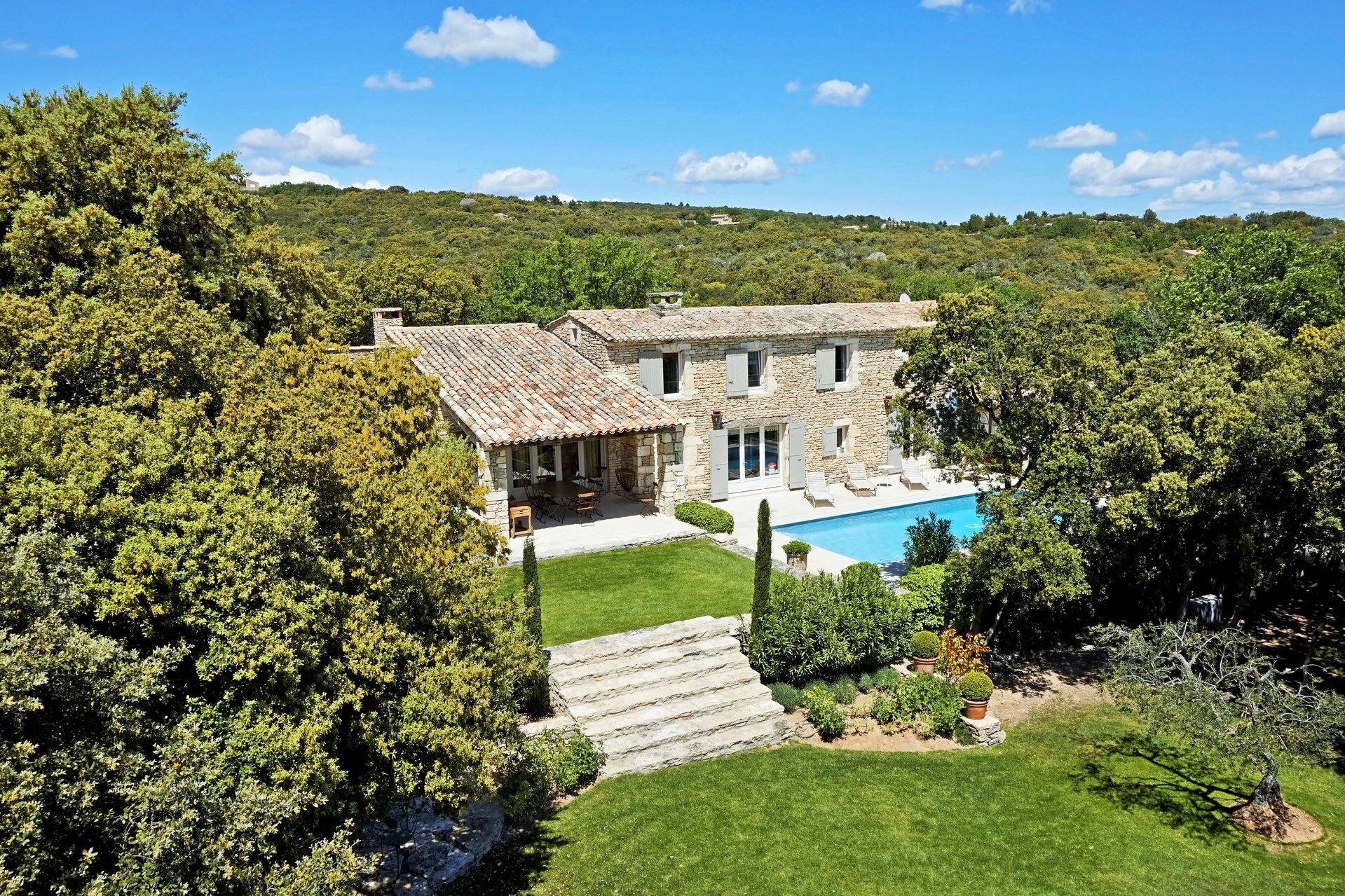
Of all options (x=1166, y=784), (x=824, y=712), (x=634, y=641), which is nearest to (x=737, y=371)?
(x=634, y=641)

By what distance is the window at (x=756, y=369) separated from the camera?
91.0 feet

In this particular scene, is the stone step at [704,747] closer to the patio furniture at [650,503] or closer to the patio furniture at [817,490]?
the patio furniture at [650,503]

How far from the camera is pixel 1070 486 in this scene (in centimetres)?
1564

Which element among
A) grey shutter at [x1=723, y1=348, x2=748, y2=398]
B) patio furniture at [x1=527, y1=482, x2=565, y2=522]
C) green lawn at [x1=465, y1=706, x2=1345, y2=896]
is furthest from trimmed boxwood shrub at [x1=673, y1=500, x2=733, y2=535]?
green lawn at [x1=465, y1=706, x2=1345, y2=896]

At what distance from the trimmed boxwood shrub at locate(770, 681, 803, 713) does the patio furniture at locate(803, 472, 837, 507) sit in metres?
12.1

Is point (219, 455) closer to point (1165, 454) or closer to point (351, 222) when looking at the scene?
point (1165, 454)

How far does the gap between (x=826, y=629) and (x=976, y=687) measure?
2.73 metres

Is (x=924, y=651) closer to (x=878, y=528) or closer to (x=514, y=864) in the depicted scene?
(x=514, y=864)

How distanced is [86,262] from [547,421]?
10652 millimetres

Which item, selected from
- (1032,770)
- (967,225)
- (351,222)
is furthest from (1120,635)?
(967,225)

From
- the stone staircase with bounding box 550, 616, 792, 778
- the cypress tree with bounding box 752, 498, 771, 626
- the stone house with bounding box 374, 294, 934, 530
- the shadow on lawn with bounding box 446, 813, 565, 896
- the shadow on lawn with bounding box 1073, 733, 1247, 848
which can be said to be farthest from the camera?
the stone house with bounding box 374, 294, 934, 530

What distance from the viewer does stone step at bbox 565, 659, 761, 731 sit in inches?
553

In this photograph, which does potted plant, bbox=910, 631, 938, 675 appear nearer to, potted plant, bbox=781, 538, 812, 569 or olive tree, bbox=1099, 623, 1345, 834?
olive tree, bbox=1099, 623, 1345, 834

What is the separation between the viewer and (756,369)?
2794 centimetres
